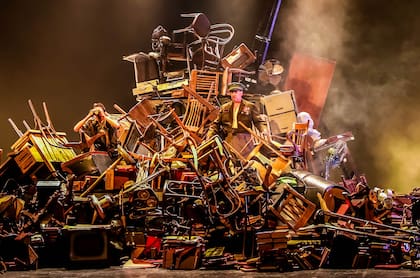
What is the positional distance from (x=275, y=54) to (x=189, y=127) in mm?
5457

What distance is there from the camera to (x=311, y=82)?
49.7 ft

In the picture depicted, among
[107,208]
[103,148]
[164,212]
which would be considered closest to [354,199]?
[164,212]

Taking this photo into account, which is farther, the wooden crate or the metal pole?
the metal pole

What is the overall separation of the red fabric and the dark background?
43 centimetres

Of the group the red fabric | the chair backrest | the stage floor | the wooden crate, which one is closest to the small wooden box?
the chair backrest

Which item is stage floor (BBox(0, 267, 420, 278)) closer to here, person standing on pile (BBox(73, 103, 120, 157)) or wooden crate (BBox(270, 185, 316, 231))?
wooden crate (BBox(270, 185, 316, 231))

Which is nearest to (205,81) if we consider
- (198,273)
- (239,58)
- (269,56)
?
(239,58)

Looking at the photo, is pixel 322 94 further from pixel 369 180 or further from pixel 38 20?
pixel 38 20

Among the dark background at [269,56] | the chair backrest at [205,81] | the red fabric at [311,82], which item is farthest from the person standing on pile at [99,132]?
the red fabric at [311,82]

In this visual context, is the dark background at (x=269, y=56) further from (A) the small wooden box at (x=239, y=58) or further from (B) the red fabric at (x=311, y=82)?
(A) the small wooden box at (x=239, y=58)

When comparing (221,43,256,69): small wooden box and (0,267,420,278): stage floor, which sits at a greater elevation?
(221,43,256,69): small wooden box

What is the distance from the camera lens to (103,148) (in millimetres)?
11266

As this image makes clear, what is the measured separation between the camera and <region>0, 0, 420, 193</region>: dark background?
574 inches

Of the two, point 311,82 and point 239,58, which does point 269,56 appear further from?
point 239,58
